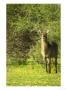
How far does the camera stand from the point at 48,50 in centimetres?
848

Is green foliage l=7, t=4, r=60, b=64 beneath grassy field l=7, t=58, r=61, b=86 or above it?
above

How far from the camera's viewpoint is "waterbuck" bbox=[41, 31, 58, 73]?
846 cm

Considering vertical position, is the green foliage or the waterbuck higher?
the green foliage

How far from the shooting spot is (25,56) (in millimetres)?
8461

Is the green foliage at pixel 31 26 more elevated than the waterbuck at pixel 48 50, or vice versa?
the green foliage at pixel 31 26

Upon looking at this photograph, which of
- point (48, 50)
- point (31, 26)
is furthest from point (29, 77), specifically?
point (31, 26)

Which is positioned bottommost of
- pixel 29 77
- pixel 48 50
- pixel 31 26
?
pixel 29 77

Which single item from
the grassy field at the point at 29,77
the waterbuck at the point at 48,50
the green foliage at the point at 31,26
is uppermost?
the green foliage at the point at 31,26

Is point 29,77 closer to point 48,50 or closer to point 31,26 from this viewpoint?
point 48,50

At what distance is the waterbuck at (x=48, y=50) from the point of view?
846 centimetres

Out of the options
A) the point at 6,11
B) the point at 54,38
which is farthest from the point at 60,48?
the point at 6,11

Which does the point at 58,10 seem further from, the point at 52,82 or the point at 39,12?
the point at 52,82

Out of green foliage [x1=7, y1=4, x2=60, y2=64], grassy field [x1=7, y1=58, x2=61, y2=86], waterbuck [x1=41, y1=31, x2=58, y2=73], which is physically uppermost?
green foliage [x1=7, y1=4, x2=60, y2=64]

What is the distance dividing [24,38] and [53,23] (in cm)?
32
